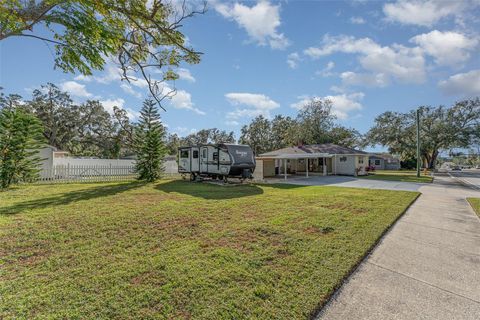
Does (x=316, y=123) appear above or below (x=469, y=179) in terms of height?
above

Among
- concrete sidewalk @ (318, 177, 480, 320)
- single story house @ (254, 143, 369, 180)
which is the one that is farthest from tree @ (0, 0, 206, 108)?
single story house @ (254, 143, 369, 180)

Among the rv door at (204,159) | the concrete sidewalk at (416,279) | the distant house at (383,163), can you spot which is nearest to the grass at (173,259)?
the concrete sidewalk at (416,279)

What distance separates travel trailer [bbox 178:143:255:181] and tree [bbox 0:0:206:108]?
851 cm

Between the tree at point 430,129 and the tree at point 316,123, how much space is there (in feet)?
33.9

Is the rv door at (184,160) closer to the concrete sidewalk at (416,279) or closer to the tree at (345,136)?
the concrete sidewalk at (416,279)

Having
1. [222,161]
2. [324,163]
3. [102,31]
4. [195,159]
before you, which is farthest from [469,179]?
[102,31]

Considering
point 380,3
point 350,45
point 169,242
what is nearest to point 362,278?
point 169,242

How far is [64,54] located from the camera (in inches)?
157

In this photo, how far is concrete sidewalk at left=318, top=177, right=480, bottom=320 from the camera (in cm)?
265

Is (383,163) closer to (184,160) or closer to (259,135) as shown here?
(259,135)

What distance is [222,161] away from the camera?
13.9 m

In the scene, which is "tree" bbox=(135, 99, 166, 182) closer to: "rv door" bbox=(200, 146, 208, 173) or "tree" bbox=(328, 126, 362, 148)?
"rv door" bbox=(200, 146, 208, 173)

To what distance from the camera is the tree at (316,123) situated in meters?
35.5

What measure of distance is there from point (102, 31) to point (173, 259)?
373 cm
